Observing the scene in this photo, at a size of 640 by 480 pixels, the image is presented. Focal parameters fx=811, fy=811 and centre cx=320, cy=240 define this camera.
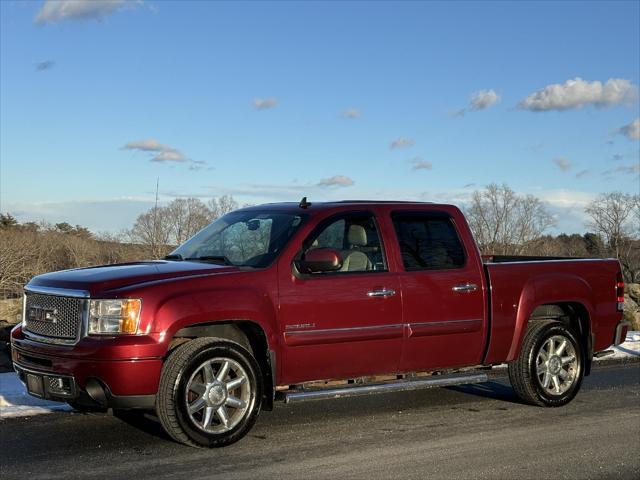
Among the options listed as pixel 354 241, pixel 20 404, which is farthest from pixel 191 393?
pixel 20 404

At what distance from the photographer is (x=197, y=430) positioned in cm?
605

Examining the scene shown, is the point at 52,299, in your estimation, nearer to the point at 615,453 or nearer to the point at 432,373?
the point at 432,373

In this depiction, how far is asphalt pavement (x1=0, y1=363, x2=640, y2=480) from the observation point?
5.57m

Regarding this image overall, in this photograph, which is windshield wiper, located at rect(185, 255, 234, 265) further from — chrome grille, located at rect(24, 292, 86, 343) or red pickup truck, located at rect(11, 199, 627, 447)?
chrome grille, located at rect(24, 292, 86, 343)

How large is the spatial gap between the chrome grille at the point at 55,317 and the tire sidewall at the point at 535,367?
4.37 m

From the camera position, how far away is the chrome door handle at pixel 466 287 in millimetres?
7477

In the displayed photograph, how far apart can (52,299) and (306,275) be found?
2012 mm

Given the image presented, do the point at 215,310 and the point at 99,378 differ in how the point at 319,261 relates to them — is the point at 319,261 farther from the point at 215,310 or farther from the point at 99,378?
the point at 99,378

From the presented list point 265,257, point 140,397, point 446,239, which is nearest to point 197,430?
point 140,397

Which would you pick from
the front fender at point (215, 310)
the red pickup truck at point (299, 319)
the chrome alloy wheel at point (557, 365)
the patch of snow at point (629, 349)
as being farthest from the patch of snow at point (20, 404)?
the patch of snow at point (629, 349)

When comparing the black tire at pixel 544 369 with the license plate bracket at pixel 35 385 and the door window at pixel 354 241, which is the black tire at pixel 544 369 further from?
the license plate bracket at pixel 35 385

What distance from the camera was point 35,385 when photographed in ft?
20.6

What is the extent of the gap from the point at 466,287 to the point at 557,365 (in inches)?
59.2

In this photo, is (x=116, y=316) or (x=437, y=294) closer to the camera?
(x=116, y=316)
